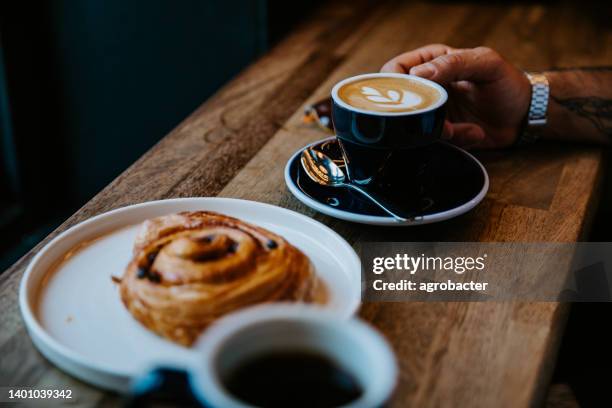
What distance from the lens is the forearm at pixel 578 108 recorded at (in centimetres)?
→ 129

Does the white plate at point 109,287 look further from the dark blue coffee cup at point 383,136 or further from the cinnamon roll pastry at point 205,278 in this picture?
the dark blue coffee cup at point 383,136

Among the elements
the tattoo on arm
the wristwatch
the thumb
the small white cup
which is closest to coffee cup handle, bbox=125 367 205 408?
the small white cup

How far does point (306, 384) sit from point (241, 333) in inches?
2.7

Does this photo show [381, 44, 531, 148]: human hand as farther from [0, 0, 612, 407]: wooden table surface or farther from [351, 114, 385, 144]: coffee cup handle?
[351, 114, 385, 144]: coffee cup handle

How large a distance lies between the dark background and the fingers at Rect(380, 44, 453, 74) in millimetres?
999

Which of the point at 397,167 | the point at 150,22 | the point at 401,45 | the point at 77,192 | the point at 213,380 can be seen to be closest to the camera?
the point at 213,380

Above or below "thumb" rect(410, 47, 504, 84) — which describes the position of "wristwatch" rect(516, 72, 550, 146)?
below

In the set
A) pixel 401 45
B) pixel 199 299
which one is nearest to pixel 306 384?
pixel 199 299

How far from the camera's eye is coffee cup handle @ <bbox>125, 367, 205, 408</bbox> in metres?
0.49

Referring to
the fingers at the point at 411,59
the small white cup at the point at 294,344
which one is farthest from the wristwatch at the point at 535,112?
the small white cup at the point at 294,344

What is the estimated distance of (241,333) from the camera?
1.66 ft

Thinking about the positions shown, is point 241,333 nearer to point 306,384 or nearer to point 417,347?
point 306,384

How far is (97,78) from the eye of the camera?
238 centimetres

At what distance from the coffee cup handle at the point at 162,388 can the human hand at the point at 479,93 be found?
0.81 meters
